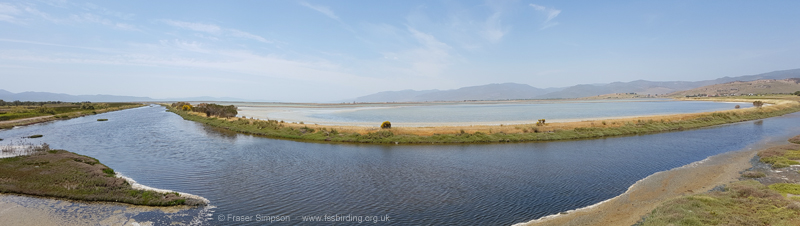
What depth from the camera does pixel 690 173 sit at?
16.3 meters

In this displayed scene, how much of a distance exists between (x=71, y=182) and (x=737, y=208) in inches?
934

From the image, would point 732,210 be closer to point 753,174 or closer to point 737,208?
point 737,208

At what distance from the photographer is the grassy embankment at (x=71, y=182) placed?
40.0 feet

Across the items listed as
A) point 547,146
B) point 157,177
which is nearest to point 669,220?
point 547,146

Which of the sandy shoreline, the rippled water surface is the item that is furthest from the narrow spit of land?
the sandy shoreline

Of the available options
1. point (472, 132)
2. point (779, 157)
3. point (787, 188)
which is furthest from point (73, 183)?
point (779, 157)

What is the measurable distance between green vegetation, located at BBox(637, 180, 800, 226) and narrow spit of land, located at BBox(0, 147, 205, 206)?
50.2 feet

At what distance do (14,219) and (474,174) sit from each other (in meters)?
17.5

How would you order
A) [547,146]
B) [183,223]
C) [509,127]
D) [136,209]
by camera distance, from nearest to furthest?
[183,223] < [136,209] < [547,146] < [509,127]

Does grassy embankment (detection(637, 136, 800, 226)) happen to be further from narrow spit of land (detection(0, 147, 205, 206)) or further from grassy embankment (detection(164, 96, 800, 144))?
grassy embankment (detection(164, 96, 800, 144))

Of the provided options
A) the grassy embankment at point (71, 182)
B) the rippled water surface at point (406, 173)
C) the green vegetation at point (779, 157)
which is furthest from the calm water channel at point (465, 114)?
the grassy embankment at point (71, 182)

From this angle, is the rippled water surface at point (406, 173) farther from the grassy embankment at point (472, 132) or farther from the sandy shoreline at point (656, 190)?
the grassy embankment at point (472, 132)

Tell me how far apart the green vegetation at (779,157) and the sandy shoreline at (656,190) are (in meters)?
0.75

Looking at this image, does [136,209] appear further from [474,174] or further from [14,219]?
[474,174]
